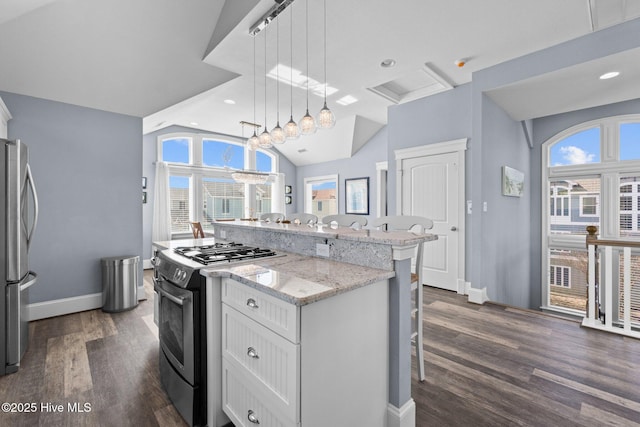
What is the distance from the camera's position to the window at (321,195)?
7484mm

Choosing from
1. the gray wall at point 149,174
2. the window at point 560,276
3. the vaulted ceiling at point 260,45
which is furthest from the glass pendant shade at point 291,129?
the window at point 560,276

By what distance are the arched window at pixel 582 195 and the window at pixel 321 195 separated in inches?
172

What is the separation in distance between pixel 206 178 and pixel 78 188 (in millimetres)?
3489

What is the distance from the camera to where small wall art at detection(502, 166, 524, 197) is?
4.12 meters

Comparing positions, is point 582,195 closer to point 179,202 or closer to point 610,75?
point 610,75

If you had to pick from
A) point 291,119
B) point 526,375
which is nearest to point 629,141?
point 526,375

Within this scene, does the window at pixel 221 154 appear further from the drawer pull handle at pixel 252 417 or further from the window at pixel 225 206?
the drawer pull handle at pixel 252 417

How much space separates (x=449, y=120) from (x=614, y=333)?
298 centimetres

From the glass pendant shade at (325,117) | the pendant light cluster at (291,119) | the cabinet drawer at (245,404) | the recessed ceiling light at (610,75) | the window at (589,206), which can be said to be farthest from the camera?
the window at (589,206)

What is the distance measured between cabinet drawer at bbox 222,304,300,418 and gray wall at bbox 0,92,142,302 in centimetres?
288

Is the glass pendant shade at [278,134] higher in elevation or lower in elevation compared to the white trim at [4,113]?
lower

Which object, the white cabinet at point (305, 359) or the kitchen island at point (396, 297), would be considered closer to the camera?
the white cabinet at point (305, 359)

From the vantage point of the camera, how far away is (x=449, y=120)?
4098 mm

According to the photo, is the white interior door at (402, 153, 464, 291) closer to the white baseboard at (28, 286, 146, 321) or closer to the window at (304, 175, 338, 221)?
the window at (304, 175, 338, 221)
